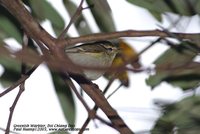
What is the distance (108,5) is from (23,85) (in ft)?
1.21

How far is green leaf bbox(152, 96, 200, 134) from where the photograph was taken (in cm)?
112

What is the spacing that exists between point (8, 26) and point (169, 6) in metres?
0.55

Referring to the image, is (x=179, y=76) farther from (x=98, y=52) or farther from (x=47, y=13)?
(x=47, y=13)

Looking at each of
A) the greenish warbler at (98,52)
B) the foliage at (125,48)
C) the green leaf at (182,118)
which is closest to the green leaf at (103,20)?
the foliage at (125,48)

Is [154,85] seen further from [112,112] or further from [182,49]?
[112,112]

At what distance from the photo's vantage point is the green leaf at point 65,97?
1.40 meters

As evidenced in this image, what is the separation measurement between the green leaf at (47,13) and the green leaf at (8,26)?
8 centimetres

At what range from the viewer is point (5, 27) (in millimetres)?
1367

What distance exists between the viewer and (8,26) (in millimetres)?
1375

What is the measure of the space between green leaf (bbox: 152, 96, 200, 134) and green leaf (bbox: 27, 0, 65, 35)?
0.48 meters

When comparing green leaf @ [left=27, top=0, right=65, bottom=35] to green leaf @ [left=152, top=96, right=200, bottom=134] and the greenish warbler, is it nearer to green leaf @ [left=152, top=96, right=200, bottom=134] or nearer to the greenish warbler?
the greenish warbler

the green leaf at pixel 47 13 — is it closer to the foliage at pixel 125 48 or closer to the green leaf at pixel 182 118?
the foliage at pixel 125 48

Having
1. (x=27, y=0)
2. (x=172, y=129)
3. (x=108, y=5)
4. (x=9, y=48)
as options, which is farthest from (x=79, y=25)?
(x=9, y=48)

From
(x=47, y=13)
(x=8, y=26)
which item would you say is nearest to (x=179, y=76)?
(x=47, y=13)
